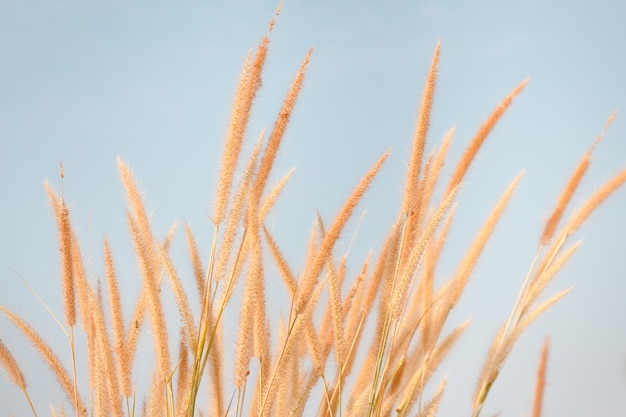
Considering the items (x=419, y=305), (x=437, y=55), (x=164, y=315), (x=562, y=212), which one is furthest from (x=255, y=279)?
(x=562, y=212)

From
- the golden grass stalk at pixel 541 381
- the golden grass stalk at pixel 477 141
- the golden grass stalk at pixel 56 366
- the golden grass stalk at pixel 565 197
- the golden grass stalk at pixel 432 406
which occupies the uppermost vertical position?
the golden grass stalk at pixel 477 141

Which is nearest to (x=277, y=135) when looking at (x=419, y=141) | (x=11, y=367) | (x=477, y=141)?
(x=419, y=141)

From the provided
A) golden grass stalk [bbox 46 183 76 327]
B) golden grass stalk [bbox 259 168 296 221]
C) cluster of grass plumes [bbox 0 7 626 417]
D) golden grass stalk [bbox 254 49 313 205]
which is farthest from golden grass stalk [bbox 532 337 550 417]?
golden grass stalk [bbox 46 183 76 327]

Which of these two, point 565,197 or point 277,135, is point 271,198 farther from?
point 565,197

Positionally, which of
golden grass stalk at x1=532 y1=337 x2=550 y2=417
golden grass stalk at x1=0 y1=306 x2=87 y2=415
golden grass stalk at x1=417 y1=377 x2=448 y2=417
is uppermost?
golden grass stalk at x1=0 y1=306 x2=87 y2=415

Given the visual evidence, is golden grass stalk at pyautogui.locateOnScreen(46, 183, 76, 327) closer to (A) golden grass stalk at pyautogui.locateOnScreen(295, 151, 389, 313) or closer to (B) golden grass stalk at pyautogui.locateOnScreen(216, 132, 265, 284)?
(B) golden grass stalk at pyautogui.locateOnScreen(216, 132, 265, 284)

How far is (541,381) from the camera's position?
279cm

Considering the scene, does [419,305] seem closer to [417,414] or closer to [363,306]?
[363,306]

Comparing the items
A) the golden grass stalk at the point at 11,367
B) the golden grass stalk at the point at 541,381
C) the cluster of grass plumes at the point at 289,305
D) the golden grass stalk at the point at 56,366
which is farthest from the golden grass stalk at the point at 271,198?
the golden grass stalk at the point at 541,381

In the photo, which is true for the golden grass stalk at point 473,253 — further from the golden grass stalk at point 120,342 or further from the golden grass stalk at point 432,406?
the golden grass stalk at point 120,342

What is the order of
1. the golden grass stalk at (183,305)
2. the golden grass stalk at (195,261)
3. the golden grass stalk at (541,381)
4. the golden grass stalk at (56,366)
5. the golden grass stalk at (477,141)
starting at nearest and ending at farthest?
the golden grass stalk at (183,305) → the golden grass stalk at (195,261) → the golden grass stalk at (477,141) → the golden grass stalk at (56,366) → the golden grass stalk at (541,381)

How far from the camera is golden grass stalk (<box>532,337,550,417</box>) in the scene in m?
2.76

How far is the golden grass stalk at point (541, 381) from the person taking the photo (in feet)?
9.06

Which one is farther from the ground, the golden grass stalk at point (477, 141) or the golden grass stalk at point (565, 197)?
the golden grass stalk at point (477, 141)
